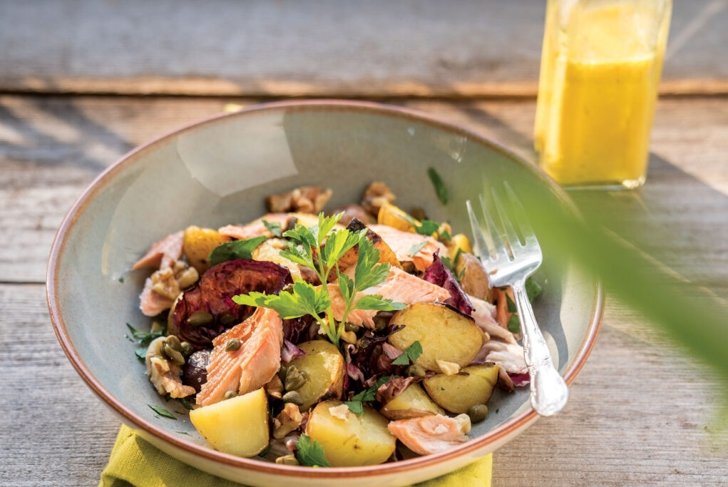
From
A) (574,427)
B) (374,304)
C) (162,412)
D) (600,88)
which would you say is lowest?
(574,427)

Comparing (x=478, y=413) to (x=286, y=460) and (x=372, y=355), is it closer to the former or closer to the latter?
(x=372, y=355)

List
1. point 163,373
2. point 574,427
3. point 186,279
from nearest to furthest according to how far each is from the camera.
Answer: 1. point 163,373
2. point 574,427
3. point 186,279

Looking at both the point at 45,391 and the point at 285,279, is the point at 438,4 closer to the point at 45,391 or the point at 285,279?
the point at 285,279

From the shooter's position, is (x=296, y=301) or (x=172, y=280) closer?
(x=296, y=301)

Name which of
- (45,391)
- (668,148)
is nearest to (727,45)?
(668,148)

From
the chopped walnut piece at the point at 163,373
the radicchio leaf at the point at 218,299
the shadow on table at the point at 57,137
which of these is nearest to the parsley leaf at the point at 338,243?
the radicchio leaf at the point at 218,299

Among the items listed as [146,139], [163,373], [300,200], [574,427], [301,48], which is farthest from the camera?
[301,48]

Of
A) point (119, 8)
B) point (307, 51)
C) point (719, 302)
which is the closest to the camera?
point (719, 302)

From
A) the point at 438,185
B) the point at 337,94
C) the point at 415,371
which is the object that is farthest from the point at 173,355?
the point at 337,94
